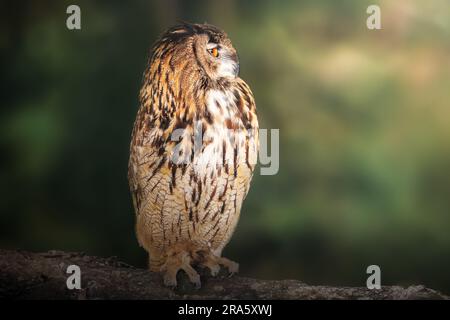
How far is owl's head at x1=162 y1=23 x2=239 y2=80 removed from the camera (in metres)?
2.26

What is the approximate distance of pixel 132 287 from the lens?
2.20 m

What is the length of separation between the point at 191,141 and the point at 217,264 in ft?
1.61

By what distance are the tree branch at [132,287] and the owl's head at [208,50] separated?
772 millimetres

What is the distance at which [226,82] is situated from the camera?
2314 mm

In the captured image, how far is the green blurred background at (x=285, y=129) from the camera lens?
2.48m

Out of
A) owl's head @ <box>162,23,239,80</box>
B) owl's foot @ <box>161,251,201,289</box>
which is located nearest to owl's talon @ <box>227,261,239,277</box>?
owl's foot @ <box>161,251,201,289</box>

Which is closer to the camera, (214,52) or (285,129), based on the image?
(214,52)

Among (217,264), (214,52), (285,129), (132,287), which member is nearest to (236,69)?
(214,52)

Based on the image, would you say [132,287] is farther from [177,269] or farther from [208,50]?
[208,50]

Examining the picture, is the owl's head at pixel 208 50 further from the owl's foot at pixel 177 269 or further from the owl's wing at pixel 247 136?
the owl's foot at pixel 177 269

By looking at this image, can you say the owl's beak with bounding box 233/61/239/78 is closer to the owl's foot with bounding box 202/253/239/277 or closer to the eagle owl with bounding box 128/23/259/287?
the eagle owl with bounding box 128/23/259/287

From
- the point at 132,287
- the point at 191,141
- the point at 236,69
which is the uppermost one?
the point at 236,69
